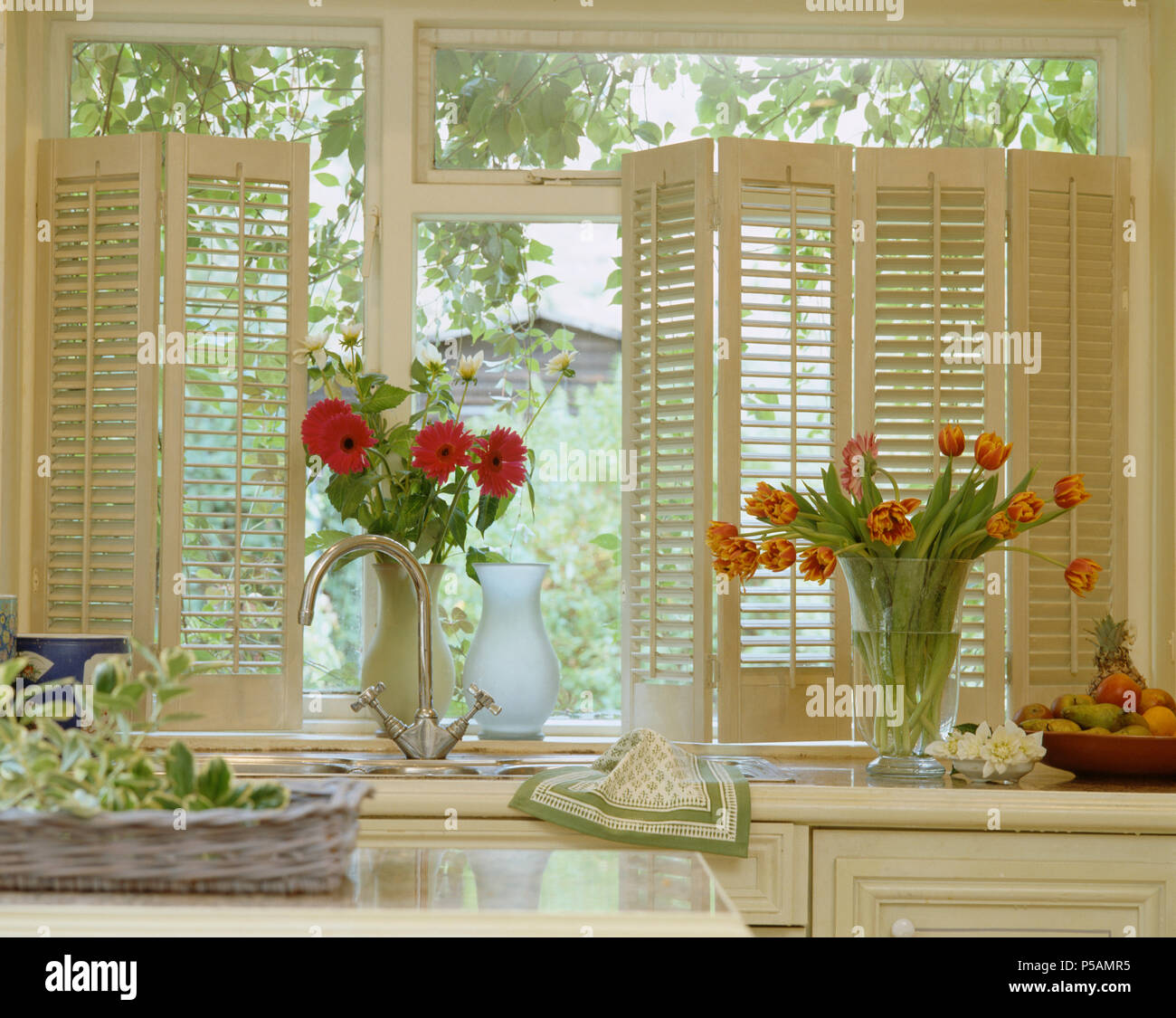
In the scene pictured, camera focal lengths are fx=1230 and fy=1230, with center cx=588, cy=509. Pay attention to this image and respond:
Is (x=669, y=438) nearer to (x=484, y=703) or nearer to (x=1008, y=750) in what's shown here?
(x=484, y=703)

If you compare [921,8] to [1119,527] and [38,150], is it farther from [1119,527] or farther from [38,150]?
[38,150]

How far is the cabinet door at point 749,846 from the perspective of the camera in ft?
5.31

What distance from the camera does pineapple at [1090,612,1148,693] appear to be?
6.45 ft

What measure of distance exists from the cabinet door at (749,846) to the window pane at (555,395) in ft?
2.28

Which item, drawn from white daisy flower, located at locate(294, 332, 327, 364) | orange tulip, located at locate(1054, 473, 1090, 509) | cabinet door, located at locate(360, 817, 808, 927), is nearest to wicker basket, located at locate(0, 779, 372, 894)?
cabinet door, located at locate(360, 817, 808, 927)

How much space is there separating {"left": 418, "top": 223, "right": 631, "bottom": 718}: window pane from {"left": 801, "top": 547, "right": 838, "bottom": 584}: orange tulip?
59 centimetres

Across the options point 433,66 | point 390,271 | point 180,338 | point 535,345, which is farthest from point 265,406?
point 433,66

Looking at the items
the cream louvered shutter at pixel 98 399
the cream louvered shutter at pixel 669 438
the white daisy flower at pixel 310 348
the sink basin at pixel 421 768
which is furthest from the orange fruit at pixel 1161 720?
the cream louvered shutter at pixel 98 399

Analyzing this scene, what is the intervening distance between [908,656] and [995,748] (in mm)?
173

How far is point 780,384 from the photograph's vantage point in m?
2.17

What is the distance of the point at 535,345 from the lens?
2346 millimetres

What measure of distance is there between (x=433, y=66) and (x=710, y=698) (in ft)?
4.20

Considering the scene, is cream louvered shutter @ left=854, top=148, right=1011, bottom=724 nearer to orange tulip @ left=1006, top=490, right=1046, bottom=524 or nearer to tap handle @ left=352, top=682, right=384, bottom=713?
orange tulip @ left=1006, top=490, right=1046, bottom=524

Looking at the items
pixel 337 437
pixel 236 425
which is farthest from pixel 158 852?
pixel 236 425
